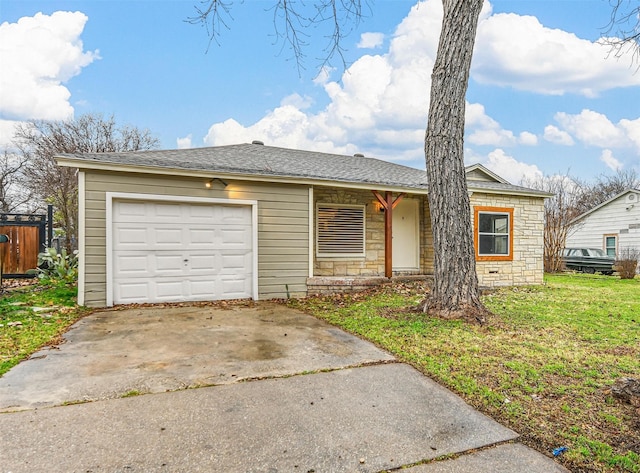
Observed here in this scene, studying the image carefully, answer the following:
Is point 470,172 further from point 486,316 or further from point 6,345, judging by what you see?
point 6,345

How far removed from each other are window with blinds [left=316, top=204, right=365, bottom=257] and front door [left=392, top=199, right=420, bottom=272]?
1047mm

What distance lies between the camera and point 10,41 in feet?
34.5

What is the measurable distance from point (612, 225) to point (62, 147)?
25.6 metres

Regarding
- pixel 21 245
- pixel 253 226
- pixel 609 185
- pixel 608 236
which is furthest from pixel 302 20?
pixel 609 185

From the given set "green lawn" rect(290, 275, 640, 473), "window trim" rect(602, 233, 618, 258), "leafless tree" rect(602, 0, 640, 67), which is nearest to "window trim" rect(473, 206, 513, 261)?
"green lawn" rect(290, 275, 640, 473)

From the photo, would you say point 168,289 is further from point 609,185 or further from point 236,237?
point 609,185

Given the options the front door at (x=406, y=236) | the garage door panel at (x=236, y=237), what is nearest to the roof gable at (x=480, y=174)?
the front door at (x=406, y=236)

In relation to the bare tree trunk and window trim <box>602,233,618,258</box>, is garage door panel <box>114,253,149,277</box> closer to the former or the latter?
the bare tree trunk

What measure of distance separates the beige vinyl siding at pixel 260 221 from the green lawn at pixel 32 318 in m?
0.65

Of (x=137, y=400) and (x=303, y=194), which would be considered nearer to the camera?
(x=137, y=400)

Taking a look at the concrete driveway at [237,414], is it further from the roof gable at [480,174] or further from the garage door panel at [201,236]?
the roof gable at [480,174]

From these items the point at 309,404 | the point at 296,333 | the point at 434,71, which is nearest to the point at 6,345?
the point at 296,333

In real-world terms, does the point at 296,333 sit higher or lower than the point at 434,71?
lower

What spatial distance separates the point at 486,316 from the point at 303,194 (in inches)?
174
